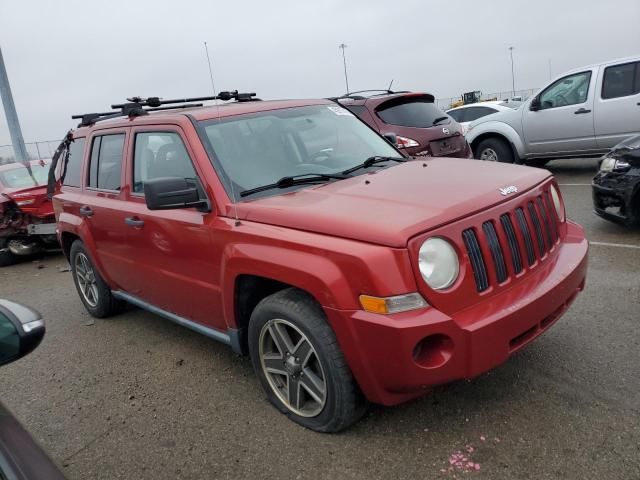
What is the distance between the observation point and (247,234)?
9.95ft

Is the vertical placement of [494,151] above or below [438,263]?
below

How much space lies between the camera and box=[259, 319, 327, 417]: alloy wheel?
9.70ft

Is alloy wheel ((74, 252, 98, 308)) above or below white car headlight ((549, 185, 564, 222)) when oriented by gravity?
below

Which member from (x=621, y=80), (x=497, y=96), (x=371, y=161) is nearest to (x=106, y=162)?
(x=371, y=161)

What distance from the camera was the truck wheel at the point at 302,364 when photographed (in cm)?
276

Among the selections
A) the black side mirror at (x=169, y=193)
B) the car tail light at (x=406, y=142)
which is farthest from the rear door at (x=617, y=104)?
the black side mirror at (x=169, y=193)

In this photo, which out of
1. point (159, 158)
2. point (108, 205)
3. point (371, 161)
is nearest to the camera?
point (371, 161)

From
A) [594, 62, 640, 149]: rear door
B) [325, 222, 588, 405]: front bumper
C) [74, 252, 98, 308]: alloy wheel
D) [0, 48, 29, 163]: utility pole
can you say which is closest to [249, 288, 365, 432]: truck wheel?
[325, 222, 588, 405]: front bumper

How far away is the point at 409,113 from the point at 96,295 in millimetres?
5359

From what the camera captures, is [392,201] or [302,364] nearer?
[392,201]

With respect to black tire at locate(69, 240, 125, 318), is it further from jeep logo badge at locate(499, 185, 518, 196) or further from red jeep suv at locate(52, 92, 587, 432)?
jeep logo badge at locate(499, 185, 518, 196)

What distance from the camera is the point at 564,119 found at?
31.1 ft

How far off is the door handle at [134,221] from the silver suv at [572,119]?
26.0 ft

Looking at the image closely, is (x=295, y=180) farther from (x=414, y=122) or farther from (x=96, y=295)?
(x=414, y=122)
